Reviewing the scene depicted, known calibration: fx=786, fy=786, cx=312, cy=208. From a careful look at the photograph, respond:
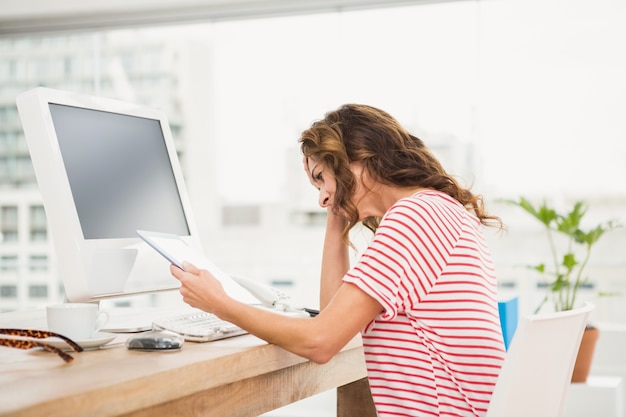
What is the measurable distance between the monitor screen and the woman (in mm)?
277

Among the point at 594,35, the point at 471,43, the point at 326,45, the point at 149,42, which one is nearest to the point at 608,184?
the point at 594,35

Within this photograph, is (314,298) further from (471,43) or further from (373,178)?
(373,178)

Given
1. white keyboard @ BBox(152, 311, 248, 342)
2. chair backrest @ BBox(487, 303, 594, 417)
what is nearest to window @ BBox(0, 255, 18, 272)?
white keyboard @ BBox(152, 311, 248, 342)

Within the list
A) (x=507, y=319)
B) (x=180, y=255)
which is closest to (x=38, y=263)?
(x=507, y=319)

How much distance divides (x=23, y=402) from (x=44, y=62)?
17.5 feet

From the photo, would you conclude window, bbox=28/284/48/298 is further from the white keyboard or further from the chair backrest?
the chair backrest

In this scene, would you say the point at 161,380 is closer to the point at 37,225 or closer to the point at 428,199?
the point at 428,199

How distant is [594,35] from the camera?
455 centimetres

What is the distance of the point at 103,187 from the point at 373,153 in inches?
21.3

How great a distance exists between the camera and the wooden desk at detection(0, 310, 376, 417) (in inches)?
36.3

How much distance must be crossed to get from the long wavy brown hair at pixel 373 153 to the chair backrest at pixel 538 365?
1.27ft

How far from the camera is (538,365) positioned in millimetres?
1177

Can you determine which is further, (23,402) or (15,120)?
(15,120)

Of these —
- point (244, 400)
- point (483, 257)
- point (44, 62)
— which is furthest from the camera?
point (44, 62)
